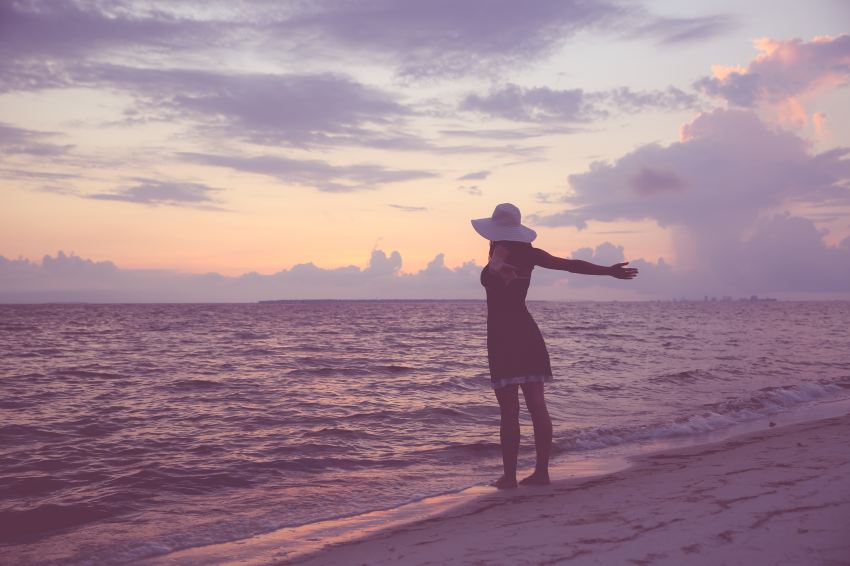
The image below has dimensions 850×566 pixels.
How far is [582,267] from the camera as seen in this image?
222 inches

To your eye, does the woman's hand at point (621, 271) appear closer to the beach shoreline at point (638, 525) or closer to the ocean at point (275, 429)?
the beach shoreline at point (638, 525)

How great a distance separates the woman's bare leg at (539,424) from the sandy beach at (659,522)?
183 mm

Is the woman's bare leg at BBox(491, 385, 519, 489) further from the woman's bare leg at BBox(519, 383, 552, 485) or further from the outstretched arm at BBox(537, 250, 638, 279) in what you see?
the outstretched arm at BBox(537, 250, 638, 279)

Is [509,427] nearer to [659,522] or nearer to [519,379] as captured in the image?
[519,379]

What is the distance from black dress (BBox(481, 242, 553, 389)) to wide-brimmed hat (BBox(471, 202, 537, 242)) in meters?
0.09

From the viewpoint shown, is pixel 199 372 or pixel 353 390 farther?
pixel 199 372

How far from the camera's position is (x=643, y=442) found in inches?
380

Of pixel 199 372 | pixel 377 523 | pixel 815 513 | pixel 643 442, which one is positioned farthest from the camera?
pixel 199 372

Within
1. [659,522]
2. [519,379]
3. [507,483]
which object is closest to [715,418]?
[507,483]

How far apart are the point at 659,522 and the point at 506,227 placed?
281cm

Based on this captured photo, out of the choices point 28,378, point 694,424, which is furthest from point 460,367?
point 28,378

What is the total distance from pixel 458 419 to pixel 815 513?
770 cm

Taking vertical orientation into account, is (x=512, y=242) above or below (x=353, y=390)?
above

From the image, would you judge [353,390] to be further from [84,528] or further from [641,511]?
[641,511]
